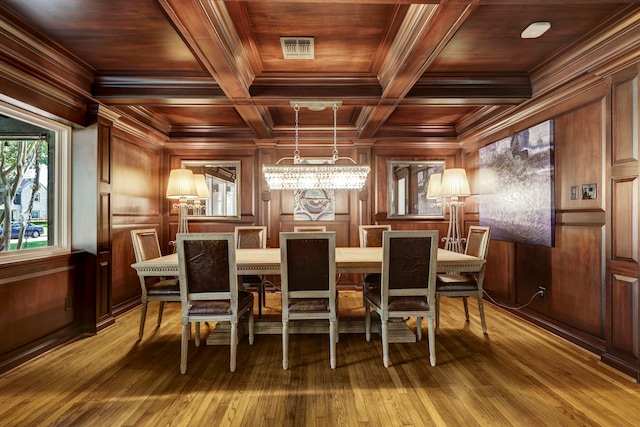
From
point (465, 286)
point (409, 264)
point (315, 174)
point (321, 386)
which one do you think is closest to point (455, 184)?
point (465, 286)

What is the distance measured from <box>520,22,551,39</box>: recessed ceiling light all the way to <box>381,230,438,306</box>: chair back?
1.57 metres

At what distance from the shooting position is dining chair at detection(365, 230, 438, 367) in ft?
7.96

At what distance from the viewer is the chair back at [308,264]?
2404 millimetres

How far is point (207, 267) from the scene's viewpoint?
93.9 inches

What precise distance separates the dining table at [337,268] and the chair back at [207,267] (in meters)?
0.27

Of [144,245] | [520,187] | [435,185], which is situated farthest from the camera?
[435,185]

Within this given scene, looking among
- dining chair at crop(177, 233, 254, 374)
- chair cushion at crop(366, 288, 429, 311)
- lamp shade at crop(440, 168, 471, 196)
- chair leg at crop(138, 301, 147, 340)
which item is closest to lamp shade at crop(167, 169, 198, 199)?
chair leg at crop(138, 301, 147, 340)

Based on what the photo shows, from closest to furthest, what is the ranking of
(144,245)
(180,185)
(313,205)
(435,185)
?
(144,245)
(180,185)
(435,185)
(313,205)

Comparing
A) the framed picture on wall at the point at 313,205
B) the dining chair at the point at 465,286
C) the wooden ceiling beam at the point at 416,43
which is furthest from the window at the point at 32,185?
the dining chair at the point at 465,286

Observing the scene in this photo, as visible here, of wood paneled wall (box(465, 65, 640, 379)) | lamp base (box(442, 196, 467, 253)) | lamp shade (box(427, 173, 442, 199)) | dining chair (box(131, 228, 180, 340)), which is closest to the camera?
wood paneled wall (box(465, 65, 640, 379))

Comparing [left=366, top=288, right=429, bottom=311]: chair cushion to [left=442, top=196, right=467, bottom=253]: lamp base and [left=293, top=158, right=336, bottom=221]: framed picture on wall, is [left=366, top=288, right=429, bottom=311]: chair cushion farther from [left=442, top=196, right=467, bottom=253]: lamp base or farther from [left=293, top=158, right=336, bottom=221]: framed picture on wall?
[left=293, top=158, right=336, bottom=221]: framed picture on wall

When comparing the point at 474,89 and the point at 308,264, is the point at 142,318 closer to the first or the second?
the point at 308,264

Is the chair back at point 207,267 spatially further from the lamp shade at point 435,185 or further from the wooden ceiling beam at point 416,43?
the lamp shade at point 435,185

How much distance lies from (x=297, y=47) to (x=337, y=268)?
1756 mm
